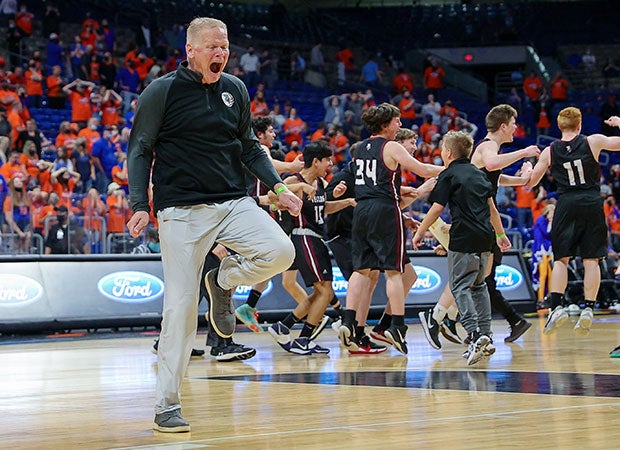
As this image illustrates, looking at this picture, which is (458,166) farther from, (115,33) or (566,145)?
(115,33)

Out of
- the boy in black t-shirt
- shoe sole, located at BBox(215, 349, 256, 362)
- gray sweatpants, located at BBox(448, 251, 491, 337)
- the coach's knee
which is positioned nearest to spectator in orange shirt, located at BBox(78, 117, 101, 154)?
shoe sole, located at BBox(215, 349, 256, 362)

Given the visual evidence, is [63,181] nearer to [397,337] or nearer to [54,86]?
[54,86]

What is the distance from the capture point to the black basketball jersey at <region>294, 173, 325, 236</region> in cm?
1135

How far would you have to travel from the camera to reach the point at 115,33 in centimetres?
3012

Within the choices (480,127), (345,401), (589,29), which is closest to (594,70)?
(589,29)

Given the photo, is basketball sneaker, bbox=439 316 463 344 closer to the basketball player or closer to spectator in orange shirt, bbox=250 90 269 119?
the basketball player

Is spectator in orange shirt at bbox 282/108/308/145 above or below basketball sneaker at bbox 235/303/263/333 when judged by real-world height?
above

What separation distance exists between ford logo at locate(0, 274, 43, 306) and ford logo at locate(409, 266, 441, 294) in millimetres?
5929

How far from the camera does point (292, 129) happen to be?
82.7 ft

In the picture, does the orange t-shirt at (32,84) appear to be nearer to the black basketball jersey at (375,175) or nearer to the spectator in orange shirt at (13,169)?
the spectator in orange shirt at (13,169)

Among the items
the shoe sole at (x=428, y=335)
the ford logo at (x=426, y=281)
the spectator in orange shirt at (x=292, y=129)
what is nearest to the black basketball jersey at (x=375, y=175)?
the shoe sole at (x=428, y=335)

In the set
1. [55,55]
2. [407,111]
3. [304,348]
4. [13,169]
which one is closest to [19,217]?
[13,169]

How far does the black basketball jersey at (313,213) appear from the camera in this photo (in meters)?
11.4

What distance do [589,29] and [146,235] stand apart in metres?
25.9
